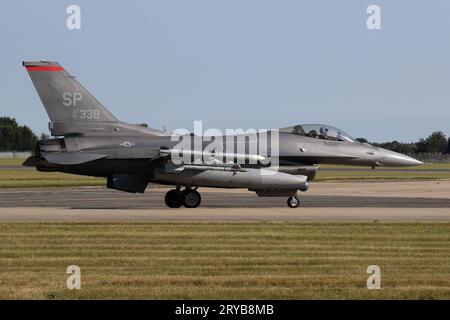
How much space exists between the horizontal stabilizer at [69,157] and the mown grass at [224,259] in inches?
254

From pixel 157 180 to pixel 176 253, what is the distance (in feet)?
43.8

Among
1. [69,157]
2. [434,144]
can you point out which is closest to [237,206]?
[69,157]

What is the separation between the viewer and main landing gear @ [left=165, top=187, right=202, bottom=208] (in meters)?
30.2

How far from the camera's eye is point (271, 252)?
54.7 ft

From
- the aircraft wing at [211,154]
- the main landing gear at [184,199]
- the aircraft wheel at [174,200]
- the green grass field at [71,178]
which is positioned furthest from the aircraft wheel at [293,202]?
the green grass field at [71,178]

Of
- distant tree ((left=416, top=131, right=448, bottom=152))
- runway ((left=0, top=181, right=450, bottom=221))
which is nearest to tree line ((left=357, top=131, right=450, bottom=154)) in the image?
distant tree ((left=416, top=131, right=448, bottom=152))

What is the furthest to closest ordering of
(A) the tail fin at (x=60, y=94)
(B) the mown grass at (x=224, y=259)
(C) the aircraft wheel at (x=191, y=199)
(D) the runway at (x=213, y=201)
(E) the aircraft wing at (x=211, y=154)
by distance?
(D) the runway at (x=213, y=201)
(C) the aircraft wheel at (x=191, y=199)
(E) the aircraft wing at (x=211, y=154)
(A) the tail fin at (x=60, y=94)
(B) the mown grass at (x=224, y=259)

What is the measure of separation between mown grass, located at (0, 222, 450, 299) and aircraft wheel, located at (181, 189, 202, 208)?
306 inches

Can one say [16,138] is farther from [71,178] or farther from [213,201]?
[213,201]

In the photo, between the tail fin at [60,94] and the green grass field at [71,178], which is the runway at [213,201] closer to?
the tail fin at [60,94]

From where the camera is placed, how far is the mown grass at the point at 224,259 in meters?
12.5
